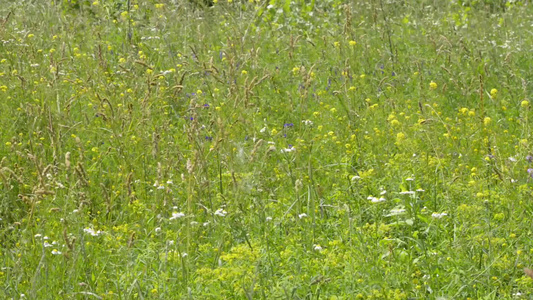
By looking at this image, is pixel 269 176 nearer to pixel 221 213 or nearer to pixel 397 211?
pixel 221 213

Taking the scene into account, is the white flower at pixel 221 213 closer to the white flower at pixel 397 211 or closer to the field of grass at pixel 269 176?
the field of grass at pixel 269 176

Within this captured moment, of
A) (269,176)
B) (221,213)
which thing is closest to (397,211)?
(221,213)

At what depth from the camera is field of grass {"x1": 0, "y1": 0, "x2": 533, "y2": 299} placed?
2.52 metres

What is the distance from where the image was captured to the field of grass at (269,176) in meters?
2.52

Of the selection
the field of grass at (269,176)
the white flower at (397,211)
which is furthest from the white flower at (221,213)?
the white flower at (397,211)

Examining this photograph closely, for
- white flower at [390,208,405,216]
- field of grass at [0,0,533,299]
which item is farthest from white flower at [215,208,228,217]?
white flower at [390,208,405,216]

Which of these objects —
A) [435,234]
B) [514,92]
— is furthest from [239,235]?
[514,92]

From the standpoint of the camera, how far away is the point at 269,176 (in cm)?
372

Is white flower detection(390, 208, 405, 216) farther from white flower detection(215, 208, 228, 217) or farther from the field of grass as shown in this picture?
white flower detection(215, 208, 228, 217)

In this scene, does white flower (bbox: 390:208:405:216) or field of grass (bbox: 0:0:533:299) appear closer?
field of grass (bbox: 0:0:533:299)

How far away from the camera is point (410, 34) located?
6504 mm

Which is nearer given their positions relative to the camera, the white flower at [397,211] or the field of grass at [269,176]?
A: the field of grass at [269,176]

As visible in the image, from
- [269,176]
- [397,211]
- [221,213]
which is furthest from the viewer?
[269,176]

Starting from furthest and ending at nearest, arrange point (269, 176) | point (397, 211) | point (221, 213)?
point (269, 176) → point (221, 213) → point (397, 211)
